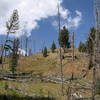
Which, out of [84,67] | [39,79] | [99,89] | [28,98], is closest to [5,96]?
[28,98]

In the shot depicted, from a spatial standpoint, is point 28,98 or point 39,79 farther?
point 39,79

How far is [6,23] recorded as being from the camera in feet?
154

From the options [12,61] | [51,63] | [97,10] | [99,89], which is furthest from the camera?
[51,63]

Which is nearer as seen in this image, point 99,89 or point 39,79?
point 99,89

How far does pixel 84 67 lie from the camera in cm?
6281

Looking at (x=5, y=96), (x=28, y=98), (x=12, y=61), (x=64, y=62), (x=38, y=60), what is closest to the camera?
(x=5, y=96)

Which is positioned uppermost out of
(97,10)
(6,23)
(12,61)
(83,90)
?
(6,23)

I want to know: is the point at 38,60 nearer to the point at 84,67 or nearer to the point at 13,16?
the point at 84,67

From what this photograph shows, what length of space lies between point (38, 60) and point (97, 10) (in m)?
69.3

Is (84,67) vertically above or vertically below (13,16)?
below

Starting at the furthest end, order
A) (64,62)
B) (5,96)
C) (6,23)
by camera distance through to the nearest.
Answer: (64,62), (6,23), (5,96)

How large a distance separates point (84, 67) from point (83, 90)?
3179 centimetres

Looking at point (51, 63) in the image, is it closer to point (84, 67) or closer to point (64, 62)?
point (64, 62)

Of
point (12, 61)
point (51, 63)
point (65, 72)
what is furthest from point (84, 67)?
point (12, 61)
